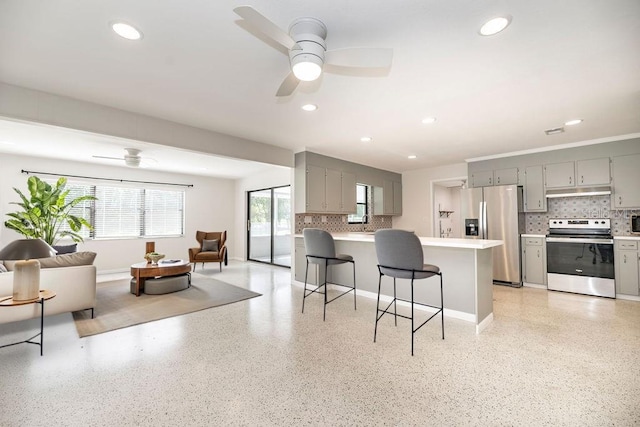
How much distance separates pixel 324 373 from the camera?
85.6 inches

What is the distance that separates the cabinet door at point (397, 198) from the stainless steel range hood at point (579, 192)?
9.66 feet

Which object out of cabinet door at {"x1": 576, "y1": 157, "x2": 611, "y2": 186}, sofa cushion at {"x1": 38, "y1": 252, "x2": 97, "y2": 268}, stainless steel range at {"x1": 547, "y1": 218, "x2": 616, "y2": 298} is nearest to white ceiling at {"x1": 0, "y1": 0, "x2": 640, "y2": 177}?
cabinet door at {"x1": 576, "y1": 157, "x2": 611, "y2": 186}

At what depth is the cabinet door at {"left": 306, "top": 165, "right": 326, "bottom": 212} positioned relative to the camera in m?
4.98

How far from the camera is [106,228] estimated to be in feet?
21.1

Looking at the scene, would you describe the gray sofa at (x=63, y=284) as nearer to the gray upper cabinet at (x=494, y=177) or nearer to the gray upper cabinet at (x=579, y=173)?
the gray upper cabinet at (x=494, y=177)

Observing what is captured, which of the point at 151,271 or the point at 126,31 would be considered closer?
the point at 126,31

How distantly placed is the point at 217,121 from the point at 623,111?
15.7 feet

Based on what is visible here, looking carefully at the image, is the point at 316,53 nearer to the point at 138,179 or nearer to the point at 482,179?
the point at 482,179

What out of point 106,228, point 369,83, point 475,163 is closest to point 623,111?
point 475,163

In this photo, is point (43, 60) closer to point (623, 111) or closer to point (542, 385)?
point (542, 385)

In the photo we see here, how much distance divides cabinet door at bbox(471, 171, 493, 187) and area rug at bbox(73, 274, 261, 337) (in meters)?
4.61

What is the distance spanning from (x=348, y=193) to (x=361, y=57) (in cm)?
395

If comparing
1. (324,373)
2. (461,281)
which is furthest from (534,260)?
(324,373)

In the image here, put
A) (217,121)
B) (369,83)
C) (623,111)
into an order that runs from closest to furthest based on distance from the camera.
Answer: (369,83), (623,111), (217,121)
